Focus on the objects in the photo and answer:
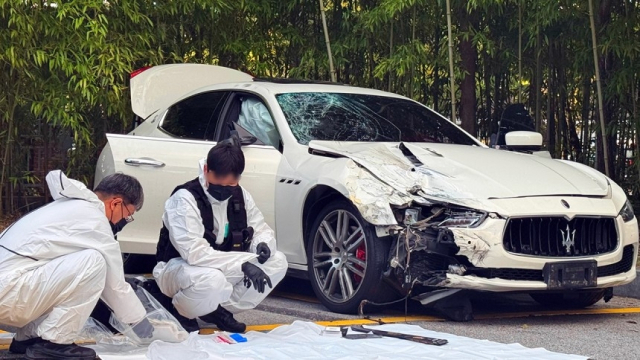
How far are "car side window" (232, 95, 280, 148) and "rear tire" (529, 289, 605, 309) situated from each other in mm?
2130

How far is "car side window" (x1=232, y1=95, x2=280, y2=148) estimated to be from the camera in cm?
752

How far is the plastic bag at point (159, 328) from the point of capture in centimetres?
535

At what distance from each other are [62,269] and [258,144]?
9.08 feet

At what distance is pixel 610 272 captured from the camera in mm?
6832

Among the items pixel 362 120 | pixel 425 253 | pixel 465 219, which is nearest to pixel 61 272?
pixel 425 253

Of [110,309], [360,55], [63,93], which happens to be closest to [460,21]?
[360,55]

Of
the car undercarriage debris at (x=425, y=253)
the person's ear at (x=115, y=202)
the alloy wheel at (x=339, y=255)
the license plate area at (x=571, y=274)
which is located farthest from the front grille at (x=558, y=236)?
the person's ear at (x=115, y=202)

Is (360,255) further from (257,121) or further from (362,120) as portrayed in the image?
(257,121)

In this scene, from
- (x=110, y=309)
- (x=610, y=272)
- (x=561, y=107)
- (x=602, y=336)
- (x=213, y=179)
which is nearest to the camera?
(x=110, y=309)

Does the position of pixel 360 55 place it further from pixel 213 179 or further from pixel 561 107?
pixel 213 179

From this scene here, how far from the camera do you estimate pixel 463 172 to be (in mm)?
6672

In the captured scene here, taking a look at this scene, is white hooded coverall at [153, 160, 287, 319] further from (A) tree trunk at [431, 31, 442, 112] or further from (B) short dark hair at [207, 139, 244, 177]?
(A) tree trunk at [431, 31, 442, 112]

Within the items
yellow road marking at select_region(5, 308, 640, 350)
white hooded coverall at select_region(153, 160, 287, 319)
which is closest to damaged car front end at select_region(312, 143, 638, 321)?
yellow road marking at select_region(5, 308, 640, 350)

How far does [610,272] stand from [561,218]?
579 millimetres
